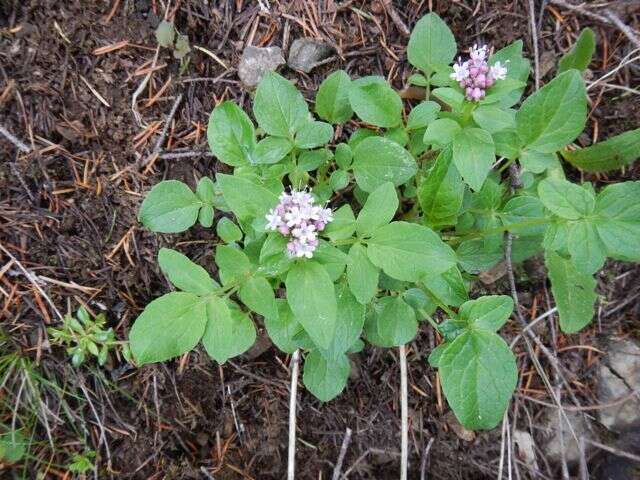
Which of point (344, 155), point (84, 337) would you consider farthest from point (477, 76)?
point (84, 337)

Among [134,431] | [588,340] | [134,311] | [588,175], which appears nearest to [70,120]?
[134,311]

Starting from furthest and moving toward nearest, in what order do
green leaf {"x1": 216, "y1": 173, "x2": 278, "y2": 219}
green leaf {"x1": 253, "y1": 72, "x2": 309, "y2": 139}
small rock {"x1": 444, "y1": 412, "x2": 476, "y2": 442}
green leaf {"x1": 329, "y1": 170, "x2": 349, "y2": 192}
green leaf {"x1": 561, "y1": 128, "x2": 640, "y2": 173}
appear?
small rock {"x1": 444, "y1": 412, "x2": 476, "y2": 442} < green leaf {"x1": 561, "y1": 128, "x2": 640, "y2": 173} < green leaf {"x1": 329, "y1": 170, "x2": 349, "y2": 192} < green leaf {"x1": 253, "y1": 72, "x2": 309, "y2": 139} < green leaf {"x1": 216, "y1": 173, "x2": 278, "y2": 219}

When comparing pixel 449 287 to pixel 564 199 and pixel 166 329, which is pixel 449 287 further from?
pixel 166 329

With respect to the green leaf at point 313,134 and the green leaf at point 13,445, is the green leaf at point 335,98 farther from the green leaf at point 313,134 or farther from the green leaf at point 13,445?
the green leaf at point 13,445

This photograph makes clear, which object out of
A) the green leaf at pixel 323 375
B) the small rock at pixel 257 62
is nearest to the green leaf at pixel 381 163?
the small rock at pixel 257 62

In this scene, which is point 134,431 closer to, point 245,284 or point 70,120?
point 245,284

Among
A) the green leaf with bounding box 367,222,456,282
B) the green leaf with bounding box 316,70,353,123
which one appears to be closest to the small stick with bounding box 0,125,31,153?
the green leaf with bounding box 316,70,353,123

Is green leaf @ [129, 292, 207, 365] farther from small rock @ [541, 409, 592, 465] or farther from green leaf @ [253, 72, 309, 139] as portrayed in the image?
small rock @ [541, 409, 592, 465]
